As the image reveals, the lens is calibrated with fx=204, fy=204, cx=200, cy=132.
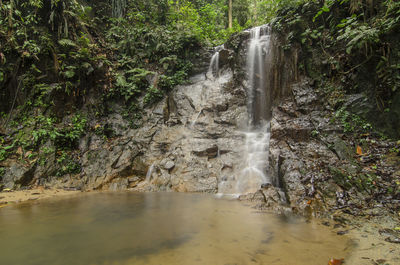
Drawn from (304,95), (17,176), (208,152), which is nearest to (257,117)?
(304,95)

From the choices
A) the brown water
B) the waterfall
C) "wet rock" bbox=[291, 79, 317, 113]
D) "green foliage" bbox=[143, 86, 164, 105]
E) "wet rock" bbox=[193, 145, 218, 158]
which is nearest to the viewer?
the brown water

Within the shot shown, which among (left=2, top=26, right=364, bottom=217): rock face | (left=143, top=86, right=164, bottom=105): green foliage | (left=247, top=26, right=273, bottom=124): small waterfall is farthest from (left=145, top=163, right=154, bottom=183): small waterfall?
(left=247, top=26, right=273, bottom=124): small waterfall

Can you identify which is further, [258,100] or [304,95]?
[258,100]

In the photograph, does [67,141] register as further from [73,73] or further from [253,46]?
[253,46]

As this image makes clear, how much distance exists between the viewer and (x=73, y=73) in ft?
26.4

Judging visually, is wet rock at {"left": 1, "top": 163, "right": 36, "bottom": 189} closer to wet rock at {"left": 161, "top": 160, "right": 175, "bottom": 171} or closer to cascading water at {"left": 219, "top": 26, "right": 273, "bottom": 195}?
wet rock at {"left": 161, "top": 160, "right": 175, "bottom": 171}

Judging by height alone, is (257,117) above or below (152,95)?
below

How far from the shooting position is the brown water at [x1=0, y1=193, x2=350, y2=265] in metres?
2.48

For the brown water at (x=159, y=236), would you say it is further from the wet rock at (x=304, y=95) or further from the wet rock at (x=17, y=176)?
the wet rock at (x=304, y=95)

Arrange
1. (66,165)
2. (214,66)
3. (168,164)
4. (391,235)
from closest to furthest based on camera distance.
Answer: (391,235), (66,165), (168,164), (214,66)

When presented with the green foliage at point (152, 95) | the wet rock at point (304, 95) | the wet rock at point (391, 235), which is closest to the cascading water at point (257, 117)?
the wet rock at point (304, 95)

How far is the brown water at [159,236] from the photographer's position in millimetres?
2480

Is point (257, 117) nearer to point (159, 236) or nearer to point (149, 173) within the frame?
point (149, 173)

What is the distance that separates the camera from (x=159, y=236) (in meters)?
3.14
